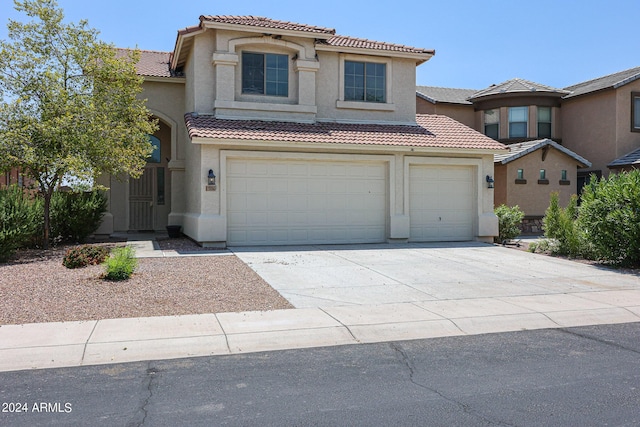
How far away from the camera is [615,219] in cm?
1234

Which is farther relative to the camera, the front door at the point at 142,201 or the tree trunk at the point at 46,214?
the front door at the point at 142,201

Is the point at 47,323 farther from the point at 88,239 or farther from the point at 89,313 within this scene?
the point at 88,239

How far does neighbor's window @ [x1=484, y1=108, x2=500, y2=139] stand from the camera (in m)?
26.6

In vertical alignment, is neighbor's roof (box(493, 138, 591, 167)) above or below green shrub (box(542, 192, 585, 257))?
above

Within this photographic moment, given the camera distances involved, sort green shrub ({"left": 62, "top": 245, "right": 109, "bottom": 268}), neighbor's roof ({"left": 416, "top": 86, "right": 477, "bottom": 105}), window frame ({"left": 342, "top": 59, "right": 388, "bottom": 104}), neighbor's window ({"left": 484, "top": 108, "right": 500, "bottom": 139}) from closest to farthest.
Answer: green shrub ({"left": 62, "top": 245, "right": 109, "bottom": 268}) → window frame ({"left": 342, "top": 59, "right": 388, "bottom": 104}) → neighbor's window ({"left": 484, "top": 108, "right": 500, "bottom": 139}) → neighbor's roof ({"left": 416, "top": 86, "right": 477, "bottom": 105})

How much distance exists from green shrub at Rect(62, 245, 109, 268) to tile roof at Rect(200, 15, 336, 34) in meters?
7.68

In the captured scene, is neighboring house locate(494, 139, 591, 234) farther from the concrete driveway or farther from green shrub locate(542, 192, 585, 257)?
the concrete driveway

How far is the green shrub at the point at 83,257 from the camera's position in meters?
11.2

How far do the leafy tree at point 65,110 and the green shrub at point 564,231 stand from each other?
1188 centimetres

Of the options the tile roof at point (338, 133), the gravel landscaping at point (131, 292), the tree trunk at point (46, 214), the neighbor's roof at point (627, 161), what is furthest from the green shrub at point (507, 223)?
the tree trunk at point (46, 214)

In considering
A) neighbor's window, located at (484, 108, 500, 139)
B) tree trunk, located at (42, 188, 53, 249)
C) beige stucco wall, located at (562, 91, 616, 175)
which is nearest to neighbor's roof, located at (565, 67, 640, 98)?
beige stucco wall, located at (562, 91, 616, 175)

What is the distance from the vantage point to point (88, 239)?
17500 mm

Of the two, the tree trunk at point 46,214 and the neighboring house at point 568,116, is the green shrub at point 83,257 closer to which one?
the tree trunk at point 46,214

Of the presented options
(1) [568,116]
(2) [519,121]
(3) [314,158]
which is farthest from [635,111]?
(3) [314,158]
